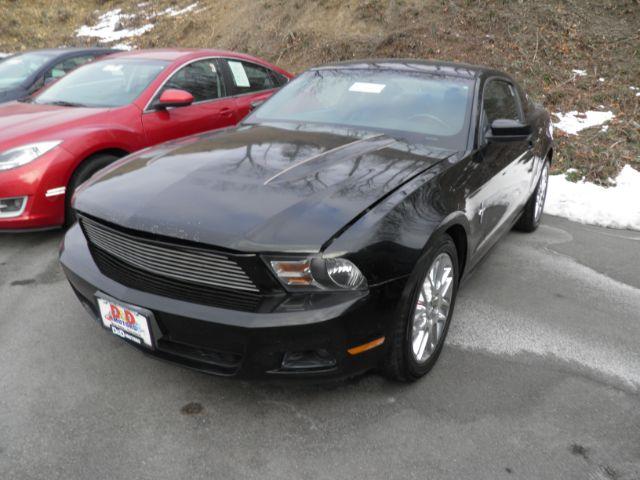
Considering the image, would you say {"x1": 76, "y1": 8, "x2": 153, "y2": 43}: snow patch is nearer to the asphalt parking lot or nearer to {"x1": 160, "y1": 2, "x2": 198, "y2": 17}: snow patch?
{"x1": 160, "y1": 2, "x2": 198, "y2": 17}: snow patch

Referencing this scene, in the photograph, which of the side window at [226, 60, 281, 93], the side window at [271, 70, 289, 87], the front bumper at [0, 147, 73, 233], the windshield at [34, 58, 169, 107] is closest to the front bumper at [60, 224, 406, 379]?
the front bumper at [0, 147, 73, 233]

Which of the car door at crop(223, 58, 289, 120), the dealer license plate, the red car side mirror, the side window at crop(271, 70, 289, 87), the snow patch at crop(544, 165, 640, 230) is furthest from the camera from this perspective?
the side window at crop(271, 70, 289, 87)

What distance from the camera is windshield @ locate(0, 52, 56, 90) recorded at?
263 inches

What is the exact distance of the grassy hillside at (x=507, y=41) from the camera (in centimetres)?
754

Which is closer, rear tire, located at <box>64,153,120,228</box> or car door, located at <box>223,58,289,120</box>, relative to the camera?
rear tire, located at <box>64,153,120,228</box>

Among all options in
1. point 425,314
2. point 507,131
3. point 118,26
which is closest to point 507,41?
point 507,131

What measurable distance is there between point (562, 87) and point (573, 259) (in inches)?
221

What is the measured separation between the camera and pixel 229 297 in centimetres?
213

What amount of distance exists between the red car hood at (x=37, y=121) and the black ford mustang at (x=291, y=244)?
1504 mm

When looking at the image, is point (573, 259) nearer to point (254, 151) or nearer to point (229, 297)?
point (254, 151)

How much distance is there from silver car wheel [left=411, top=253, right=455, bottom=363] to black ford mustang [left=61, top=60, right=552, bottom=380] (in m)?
0.01

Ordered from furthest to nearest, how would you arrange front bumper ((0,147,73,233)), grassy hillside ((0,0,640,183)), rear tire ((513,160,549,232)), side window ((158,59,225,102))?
grassy hillside ((0,0,640,183))
side window ((158,59,225,102))
rear tire ((513,160,549,232))
front bumper ((0,147,73,233))

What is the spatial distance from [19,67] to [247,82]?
11.2 ft

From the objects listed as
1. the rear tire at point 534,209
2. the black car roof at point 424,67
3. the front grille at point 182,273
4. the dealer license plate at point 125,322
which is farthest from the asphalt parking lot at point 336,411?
the black car roof at point 424,67
